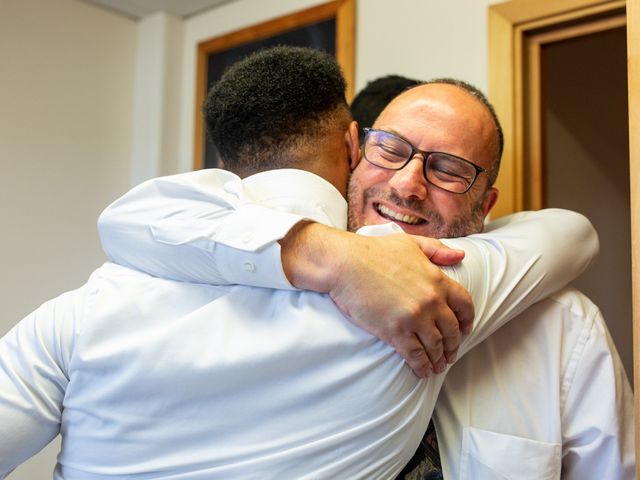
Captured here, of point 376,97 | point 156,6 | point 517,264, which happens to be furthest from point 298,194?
point 156,6

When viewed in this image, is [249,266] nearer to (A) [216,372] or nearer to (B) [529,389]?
(A) [216,372]

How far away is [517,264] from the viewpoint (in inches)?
37.4

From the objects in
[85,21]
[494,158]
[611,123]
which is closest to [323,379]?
[494,158]

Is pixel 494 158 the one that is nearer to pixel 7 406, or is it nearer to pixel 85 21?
pixel 7 406

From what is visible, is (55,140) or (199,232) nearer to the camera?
(199,232)

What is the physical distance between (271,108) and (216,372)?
1.37 ft

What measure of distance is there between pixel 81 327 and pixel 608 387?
0.83 m

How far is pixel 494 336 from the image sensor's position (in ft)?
3.53

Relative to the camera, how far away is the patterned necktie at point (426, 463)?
3.15 feet

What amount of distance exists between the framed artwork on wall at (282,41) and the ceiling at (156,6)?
0.15 metres

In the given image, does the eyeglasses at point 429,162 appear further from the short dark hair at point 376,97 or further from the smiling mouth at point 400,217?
the short dark hair at point 376,97

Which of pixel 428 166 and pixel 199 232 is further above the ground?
pixel 428 166

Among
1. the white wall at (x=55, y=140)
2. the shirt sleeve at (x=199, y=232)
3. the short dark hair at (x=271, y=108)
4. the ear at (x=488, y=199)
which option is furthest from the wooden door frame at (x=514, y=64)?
the white wall at (x=55, y=140)

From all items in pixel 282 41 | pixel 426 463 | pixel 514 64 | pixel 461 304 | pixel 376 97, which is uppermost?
pixel 282 41
